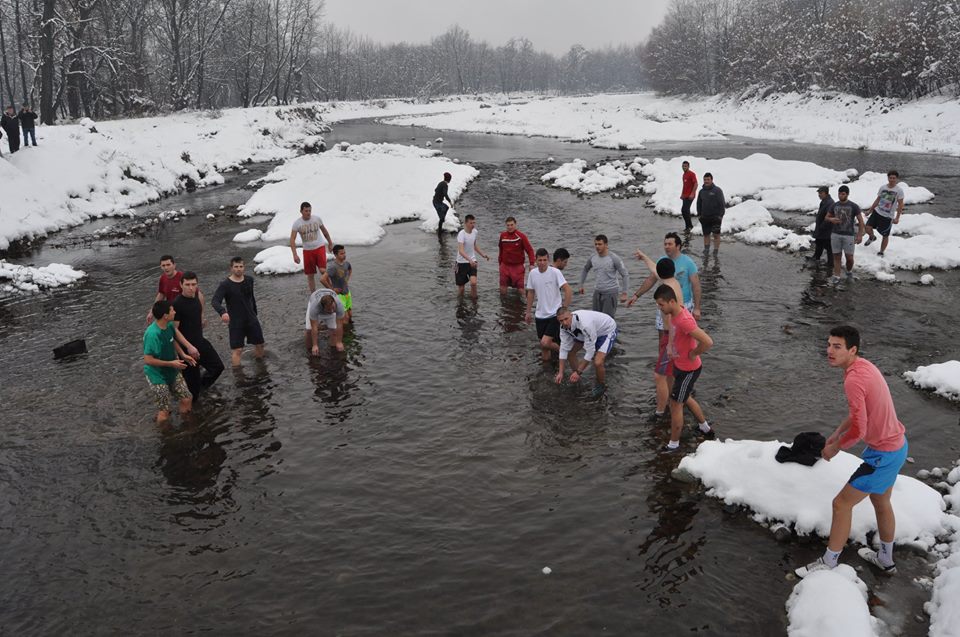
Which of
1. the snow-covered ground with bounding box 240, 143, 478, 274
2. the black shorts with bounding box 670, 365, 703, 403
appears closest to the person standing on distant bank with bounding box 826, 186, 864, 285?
the black shorts with bounding box 670, 365, 703, 403

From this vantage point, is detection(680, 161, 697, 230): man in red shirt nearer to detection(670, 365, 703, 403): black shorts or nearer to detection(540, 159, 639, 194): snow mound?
detection(540, 159, 639, 194): snow mound

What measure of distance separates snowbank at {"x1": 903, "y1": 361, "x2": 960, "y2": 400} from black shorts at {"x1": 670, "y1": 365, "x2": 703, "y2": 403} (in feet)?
13.8

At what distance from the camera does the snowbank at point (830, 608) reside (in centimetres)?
483

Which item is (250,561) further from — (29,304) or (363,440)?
(29,304)

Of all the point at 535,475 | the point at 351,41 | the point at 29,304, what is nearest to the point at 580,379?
the point at 535,475

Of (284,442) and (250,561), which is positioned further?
(284,442)

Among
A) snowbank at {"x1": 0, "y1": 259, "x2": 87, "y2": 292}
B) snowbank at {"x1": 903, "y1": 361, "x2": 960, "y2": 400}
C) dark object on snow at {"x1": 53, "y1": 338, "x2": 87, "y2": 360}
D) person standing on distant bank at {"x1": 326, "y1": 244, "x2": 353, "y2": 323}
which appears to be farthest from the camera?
snowbank at {"x1": 0, "y1": 259, "x2": 87, "y2": 292}

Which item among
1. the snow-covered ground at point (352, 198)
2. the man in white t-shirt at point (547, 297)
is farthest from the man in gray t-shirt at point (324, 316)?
the snow-covered ground at point (352, 198)

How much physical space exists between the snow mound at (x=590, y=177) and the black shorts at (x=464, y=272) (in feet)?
48.9

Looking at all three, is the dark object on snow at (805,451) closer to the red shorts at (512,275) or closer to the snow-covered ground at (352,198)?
the red shorts at (512,275)

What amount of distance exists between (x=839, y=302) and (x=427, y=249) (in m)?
11.1

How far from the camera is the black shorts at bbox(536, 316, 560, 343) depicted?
1044 centimetres

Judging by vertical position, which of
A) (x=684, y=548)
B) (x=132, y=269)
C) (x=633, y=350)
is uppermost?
(x=132, y=269)

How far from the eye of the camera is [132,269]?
1766 cm
